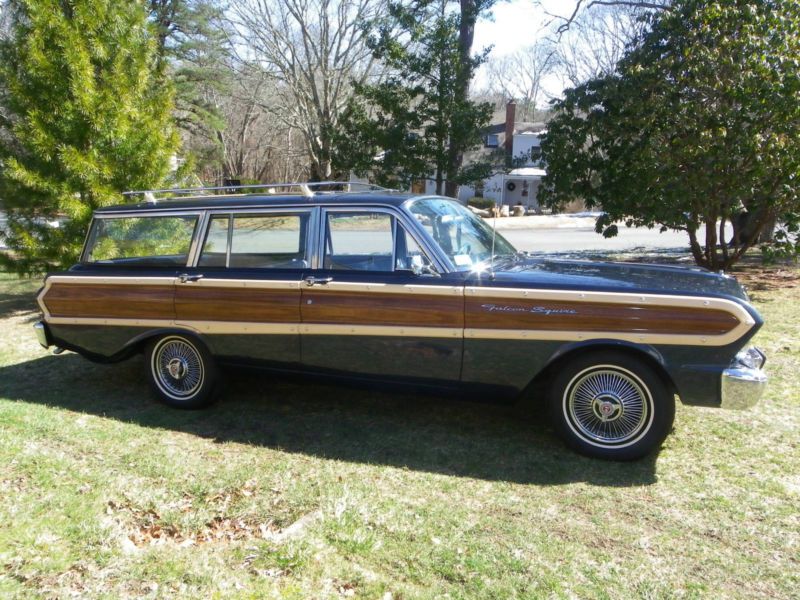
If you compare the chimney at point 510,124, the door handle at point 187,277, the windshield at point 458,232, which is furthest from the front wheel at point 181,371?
the chimney at point 510,124

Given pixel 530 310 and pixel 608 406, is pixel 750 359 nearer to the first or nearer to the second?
pixel 608 406

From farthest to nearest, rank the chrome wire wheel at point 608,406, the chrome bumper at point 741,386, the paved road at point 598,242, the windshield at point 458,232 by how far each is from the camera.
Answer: the paved road at point 598,242 < the windshield at point 458,232 < the chrome wire wheel at point 608,406 < the chrome bumper at point 741,386

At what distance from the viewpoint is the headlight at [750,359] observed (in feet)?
13.3

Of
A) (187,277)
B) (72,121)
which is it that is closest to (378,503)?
(187,277)

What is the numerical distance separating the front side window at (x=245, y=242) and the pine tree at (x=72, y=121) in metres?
4.82

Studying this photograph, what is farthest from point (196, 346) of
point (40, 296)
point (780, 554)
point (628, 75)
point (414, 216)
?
point (628, 75)

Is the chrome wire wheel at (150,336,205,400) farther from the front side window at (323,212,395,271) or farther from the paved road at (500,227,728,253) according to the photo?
the paved road at (500,227,728,253)

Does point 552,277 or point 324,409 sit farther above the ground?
point 552,277

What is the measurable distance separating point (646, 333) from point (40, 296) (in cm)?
499

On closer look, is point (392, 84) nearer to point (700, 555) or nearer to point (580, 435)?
point (580, 435)

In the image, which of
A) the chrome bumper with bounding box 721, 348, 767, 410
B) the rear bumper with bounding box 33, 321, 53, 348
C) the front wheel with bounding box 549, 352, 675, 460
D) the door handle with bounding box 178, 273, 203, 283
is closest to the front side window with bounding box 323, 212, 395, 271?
the door handle with bounding box 178, 273, 203, 283

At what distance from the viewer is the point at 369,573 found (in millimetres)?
3020

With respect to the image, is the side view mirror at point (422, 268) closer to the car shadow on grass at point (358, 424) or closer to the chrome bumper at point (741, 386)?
the car shadow on grass at point (358, 424)

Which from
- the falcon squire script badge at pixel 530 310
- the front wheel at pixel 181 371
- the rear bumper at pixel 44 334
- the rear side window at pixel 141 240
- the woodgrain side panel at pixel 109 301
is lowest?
the front wheel at pixel 181 371
